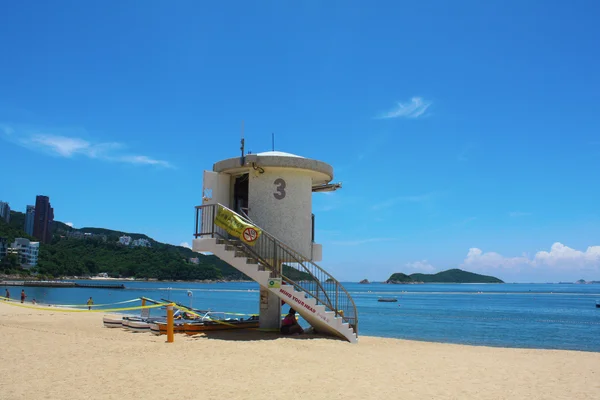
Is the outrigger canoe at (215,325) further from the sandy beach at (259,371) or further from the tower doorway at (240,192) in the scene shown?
the tower doorway at (240,192)

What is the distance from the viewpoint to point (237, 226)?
14984 millimetres

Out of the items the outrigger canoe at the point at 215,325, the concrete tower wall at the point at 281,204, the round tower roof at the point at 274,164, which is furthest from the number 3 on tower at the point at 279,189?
the outrigger canoe at the point at 215,325

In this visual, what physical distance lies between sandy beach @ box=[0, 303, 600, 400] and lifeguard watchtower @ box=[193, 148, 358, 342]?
5.12 ft

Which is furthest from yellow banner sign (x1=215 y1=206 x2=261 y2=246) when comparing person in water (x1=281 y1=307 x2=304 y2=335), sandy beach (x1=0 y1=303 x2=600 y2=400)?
sandy beach (x1=0 y1=303 x2=600 y2=400)

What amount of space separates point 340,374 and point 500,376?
3489 mm

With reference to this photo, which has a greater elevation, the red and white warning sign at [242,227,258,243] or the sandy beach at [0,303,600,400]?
the red and white warning sign at [242,227,258,243]

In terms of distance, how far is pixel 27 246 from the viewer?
509 ft

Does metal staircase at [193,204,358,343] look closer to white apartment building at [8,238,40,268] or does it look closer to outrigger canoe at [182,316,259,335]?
outrigger canoe at [182,316,259,335]

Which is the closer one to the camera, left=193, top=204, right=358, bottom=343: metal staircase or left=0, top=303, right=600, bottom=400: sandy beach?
left=0, top=303, right=600, bottom=400: sandy beach

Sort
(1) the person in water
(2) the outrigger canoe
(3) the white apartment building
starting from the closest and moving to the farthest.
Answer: (2) the outrigger canoe → (1) the person in water → (3) the white apartment building

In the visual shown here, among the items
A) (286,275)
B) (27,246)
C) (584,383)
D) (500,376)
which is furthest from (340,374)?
(27,246)

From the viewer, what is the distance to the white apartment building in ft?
486

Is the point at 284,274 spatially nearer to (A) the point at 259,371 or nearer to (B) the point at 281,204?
(B) the point at 281,204

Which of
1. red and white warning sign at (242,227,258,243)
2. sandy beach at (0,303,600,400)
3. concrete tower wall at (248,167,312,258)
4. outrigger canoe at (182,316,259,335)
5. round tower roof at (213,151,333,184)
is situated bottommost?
sandy beach at (0,303,600,400)
